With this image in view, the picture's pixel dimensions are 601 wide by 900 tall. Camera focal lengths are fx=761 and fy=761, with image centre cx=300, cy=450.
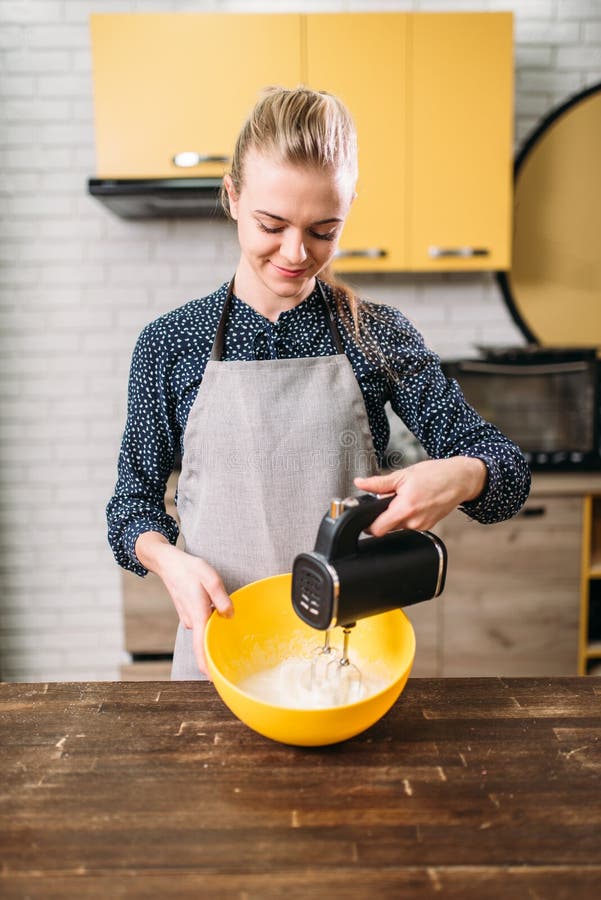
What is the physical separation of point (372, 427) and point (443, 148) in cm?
151

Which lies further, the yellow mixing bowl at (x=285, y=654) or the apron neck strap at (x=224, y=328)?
the apron neck strap at (x=224, y=328)

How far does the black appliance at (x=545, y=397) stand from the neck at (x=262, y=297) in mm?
1219

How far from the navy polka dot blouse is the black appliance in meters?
1.15

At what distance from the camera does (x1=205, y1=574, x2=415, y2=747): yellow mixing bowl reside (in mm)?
910

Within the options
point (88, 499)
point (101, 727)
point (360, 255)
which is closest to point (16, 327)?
point (88, 499)

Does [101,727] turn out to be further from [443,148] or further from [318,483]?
[443,148]

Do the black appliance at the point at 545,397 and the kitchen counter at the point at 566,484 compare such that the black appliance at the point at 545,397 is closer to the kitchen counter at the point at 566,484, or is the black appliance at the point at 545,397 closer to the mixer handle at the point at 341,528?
the kitchen counter at the point at 566,484

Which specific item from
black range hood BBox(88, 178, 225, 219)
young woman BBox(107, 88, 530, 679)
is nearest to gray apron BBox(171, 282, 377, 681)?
young woman BBox(107, 88, 530, 679)

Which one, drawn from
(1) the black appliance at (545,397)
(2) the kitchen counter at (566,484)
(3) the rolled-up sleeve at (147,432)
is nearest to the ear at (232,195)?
(3) the rolled-up sleeve at (147,432)

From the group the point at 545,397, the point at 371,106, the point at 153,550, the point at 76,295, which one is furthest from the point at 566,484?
the point at 76,295

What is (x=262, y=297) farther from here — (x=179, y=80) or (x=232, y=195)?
(x=179, y=80)

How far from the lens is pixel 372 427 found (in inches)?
58.8

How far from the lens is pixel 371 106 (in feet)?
A: 8.36

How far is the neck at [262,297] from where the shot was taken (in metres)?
1.45
